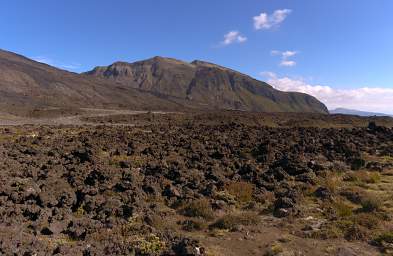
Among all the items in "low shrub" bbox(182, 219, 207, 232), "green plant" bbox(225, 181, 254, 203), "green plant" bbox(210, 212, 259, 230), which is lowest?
"low shrub" bbox(182, 219, 207, 232)

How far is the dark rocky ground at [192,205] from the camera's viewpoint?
12.0 meters

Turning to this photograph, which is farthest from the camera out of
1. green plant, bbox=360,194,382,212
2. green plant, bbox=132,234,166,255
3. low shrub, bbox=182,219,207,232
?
green plant, bbox=360,194,382,212

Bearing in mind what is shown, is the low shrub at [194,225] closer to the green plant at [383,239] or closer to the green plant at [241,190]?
the green plant at [241,190]

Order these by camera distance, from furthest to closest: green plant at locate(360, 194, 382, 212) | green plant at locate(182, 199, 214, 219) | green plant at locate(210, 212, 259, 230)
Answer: green plant at locate(360, 194, 382, 212) → green plant at locate(182, 199, 214, 219) → green plant at locate(210, 212, 259, 230)

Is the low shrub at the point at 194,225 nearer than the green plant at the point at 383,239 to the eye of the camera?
No

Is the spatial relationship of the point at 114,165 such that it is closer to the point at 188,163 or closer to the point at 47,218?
the point at 188,163

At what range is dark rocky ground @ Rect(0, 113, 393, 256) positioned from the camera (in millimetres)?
11977

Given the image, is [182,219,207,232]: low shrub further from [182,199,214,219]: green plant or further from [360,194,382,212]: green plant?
[360,194,382,212]: green plant

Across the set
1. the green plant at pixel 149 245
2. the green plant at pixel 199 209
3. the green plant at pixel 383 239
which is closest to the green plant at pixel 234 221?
the green plant at pixel 199 209

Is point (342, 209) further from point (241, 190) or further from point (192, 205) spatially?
point (192, 205)

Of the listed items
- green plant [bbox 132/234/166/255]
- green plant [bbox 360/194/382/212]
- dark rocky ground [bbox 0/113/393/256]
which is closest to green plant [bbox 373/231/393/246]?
dark rocky ground [bbox 0/113/393/256]

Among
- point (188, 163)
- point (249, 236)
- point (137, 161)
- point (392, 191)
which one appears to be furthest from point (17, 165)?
point (392, 191)

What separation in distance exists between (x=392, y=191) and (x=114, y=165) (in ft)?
47.8

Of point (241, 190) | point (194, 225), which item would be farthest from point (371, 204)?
point (194, 225)
